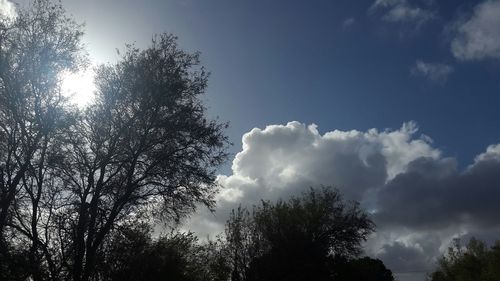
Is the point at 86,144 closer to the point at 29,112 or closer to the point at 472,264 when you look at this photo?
the point at 29,112

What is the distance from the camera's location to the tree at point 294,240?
44.4 meters

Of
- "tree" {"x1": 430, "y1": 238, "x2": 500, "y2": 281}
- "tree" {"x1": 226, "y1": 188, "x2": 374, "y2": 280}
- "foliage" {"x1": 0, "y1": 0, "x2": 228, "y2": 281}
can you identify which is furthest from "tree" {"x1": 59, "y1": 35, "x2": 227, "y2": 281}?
"tree" {"x1": 430, "y1": 238, "x2": 500, "y2": 281}

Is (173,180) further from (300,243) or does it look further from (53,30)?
(300,243)

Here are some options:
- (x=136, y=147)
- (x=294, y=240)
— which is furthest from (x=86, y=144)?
(x=294, y=240)

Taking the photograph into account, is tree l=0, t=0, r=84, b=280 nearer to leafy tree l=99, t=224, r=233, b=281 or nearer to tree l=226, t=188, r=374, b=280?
leafy tree l=99, t=224, r=233, b=281

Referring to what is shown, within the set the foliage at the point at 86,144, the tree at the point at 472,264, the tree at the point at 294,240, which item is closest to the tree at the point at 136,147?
the foliage at the point at 86,144

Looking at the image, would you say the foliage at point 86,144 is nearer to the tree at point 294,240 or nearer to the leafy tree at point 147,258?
the leafy tree at point 147,258

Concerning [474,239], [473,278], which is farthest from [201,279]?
[474,239]

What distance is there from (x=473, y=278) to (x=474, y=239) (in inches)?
391

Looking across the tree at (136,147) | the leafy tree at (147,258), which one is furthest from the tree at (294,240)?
the tree at (136,147)

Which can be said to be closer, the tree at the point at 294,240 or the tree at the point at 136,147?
the tree at the point at 136,147

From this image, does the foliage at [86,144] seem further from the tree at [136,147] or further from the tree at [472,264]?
the tree at [472,264]

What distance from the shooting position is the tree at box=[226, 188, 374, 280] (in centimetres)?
4441

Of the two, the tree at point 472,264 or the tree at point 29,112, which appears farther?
the tree at point 472,264
